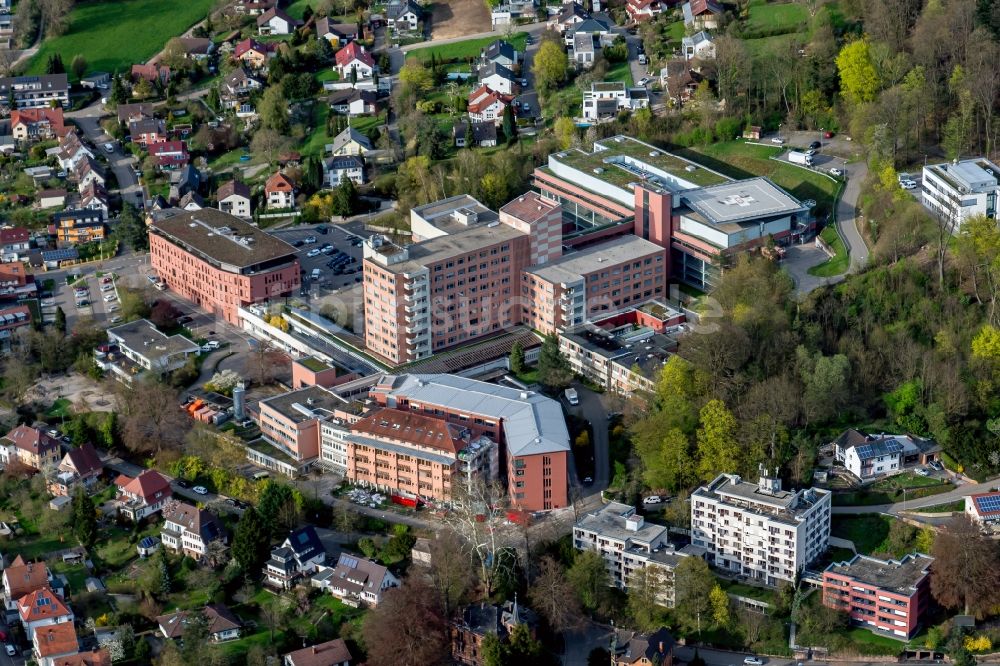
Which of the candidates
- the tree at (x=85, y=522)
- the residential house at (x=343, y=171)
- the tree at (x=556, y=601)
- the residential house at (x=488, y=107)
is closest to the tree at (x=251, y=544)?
the tree at (x=85, y=522)

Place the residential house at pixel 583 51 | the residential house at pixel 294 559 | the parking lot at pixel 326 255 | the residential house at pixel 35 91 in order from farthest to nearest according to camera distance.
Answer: the residential house at pixel 35 91 → the residential house at pixel 583 51 → the parking lot at pixel 326 255 → the residential house at pixel 294 559

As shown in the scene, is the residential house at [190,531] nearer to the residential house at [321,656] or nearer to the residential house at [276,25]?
the residential house at [321,656]

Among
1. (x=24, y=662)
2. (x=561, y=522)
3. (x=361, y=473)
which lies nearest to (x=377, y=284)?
(x=361, y=473)

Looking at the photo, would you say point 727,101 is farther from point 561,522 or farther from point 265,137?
point 561,522

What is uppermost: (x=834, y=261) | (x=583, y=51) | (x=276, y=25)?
(x=583, y=51)

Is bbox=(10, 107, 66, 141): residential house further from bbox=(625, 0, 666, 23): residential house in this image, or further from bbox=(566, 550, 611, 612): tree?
bbox=(566, 550, 611, 612): tree

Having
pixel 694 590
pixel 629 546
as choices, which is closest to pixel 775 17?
pixel 629 546

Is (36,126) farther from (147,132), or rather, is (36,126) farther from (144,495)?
(144,495)
